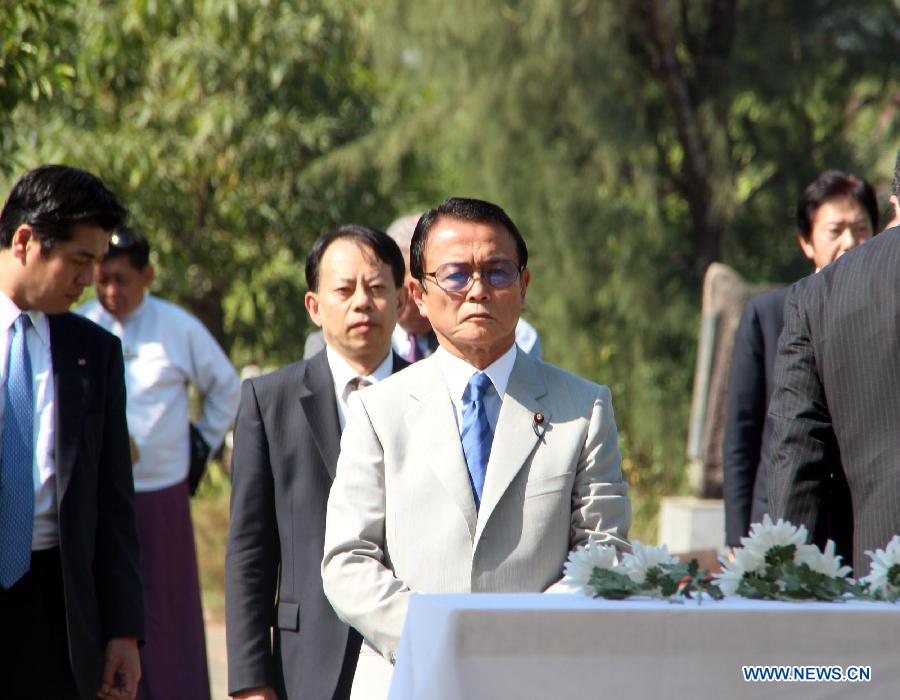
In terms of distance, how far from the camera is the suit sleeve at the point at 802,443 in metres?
3.35

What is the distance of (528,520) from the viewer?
300cm

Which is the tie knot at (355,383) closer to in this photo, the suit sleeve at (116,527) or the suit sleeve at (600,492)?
the suit sleeve at (116,527)

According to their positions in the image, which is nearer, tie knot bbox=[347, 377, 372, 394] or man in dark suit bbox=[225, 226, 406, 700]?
man in dark suit bbox=[225, 226, 406, 700]

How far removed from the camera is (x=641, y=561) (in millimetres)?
2383

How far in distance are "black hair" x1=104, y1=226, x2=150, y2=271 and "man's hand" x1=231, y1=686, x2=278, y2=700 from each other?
3062 mm

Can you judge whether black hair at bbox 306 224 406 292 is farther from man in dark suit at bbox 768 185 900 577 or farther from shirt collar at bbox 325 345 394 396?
man in dark suit at bbox 768 185 900 577

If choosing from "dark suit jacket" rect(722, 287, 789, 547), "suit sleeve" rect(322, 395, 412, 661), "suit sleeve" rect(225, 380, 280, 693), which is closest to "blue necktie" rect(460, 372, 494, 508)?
"suit sleeve" rect(322, 395, 412, 661)

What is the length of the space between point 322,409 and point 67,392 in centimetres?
68

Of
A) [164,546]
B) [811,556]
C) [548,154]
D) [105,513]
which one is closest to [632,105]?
[548,154]

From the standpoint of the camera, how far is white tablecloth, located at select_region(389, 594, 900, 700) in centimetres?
227

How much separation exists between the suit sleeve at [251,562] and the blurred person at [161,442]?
2.22 metres

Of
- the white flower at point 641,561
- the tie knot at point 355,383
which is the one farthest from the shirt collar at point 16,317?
the white flower at point 641,561

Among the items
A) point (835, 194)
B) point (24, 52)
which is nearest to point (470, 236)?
point (835, 194)

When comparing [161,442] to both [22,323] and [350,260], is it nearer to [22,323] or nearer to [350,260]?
[350,260]
